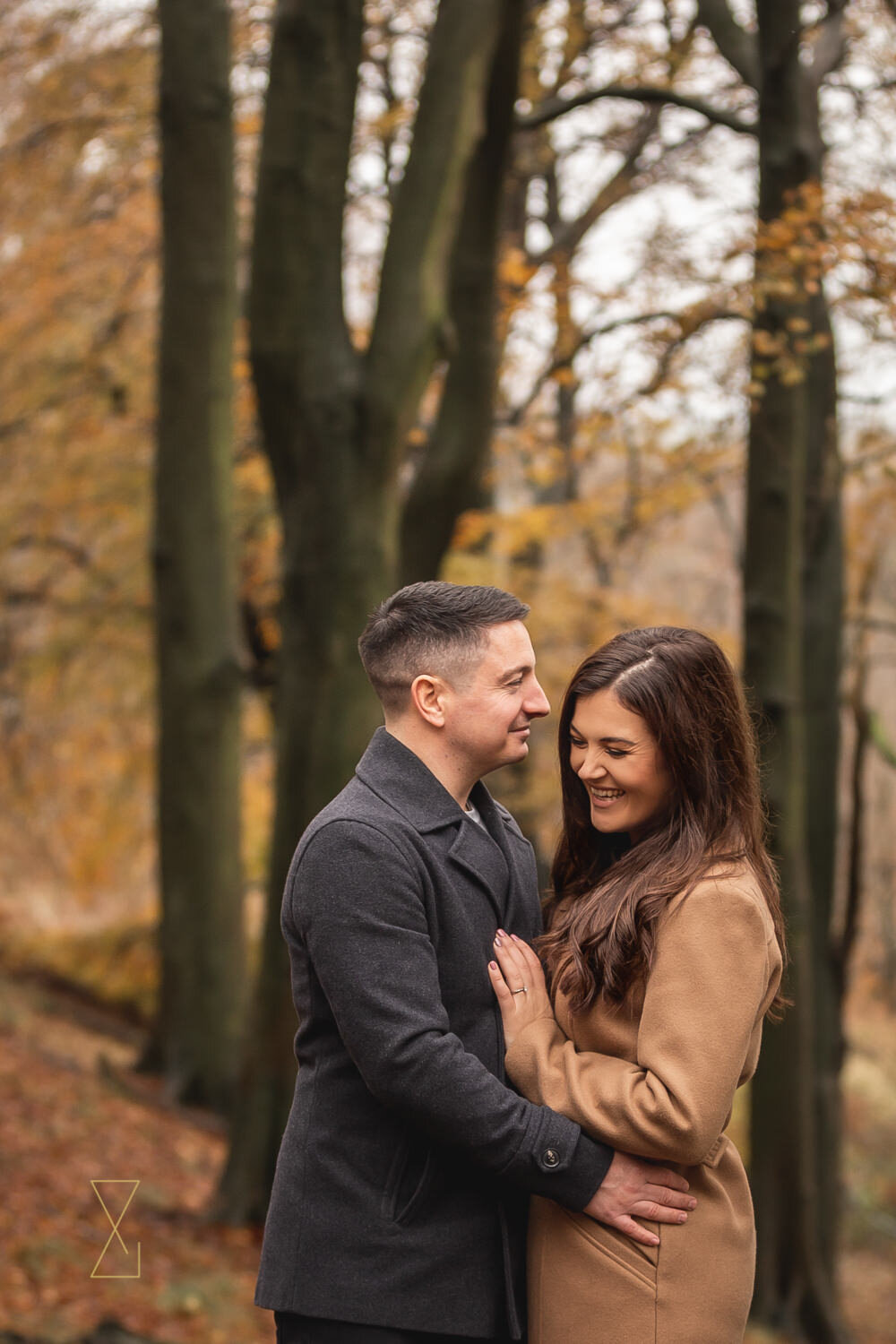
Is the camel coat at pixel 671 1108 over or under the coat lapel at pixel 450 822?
under

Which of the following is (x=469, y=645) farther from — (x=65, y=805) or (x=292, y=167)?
(x=65, y=805)

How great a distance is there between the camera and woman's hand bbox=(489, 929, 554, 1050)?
8.46 ft

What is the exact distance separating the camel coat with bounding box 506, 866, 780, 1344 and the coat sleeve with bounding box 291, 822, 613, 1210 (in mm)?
96

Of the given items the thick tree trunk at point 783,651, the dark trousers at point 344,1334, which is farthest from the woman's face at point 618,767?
the thick tree trunk at point 783,651

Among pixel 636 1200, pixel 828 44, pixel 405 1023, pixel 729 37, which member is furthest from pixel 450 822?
pixel 828 44

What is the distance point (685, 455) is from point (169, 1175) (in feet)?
21.5

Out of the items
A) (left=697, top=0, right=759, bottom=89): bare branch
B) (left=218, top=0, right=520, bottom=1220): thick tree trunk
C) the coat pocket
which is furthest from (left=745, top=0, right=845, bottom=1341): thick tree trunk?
the coat pocket

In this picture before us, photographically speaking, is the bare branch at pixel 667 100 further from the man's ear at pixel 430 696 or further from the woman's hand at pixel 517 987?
the woman's hand at pixel 517 987

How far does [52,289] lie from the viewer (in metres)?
11.9

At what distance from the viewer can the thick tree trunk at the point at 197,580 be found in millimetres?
8414

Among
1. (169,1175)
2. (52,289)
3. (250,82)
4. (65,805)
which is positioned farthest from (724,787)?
(65,805)

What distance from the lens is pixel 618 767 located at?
261cm

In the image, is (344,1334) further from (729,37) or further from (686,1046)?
(729,37)

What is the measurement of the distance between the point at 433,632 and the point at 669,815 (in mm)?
593
